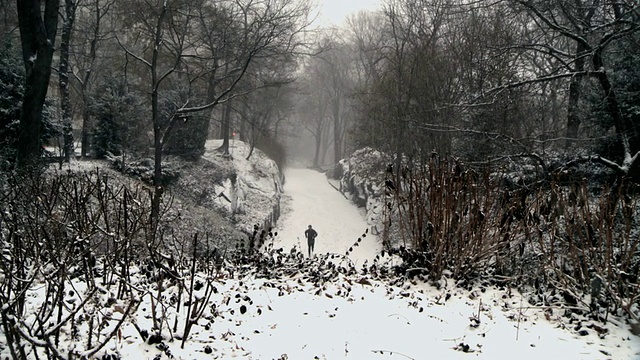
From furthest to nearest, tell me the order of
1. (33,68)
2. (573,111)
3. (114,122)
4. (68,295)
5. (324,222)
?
(324,222) → (114,122) → (573,111) → (33,68) → (68,295)

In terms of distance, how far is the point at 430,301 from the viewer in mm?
4520

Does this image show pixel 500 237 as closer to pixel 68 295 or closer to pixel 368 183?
pixel 68 295

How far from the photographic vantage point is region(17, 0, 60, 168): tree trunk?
7789mm

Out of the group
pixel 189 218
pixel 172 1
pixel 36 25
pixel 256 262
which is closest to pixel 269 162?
pixel 189 218

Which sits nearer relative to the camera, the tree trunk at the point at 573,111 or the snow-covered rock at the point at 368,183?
the tree trunk at the point at 573,111

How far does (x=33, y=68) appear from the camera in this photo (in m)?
7.95

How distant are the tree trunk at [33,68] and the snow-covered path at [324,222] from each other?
7589 mm

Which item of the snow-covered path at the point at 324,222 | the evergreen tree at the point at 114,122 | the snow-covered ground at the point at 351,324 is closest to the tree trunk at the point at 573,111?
the snow-covered path at the point at 324,222

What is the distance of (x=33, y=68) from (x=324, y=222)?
12.0 m

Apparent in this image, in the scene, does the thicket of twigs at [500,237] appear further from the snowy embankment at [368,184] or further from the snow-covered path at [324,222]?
the snowy embankment at [368,184]

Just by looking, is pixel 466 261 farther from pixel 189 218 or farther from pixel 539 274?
pixel 189 218

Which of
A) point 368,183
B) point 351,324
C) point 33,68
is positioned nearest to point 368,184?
point 368,183

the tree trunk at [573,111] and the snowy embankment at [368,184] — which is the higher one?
the tree trunk at [573,111]

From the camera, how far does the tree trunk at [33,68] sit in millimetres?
7789
